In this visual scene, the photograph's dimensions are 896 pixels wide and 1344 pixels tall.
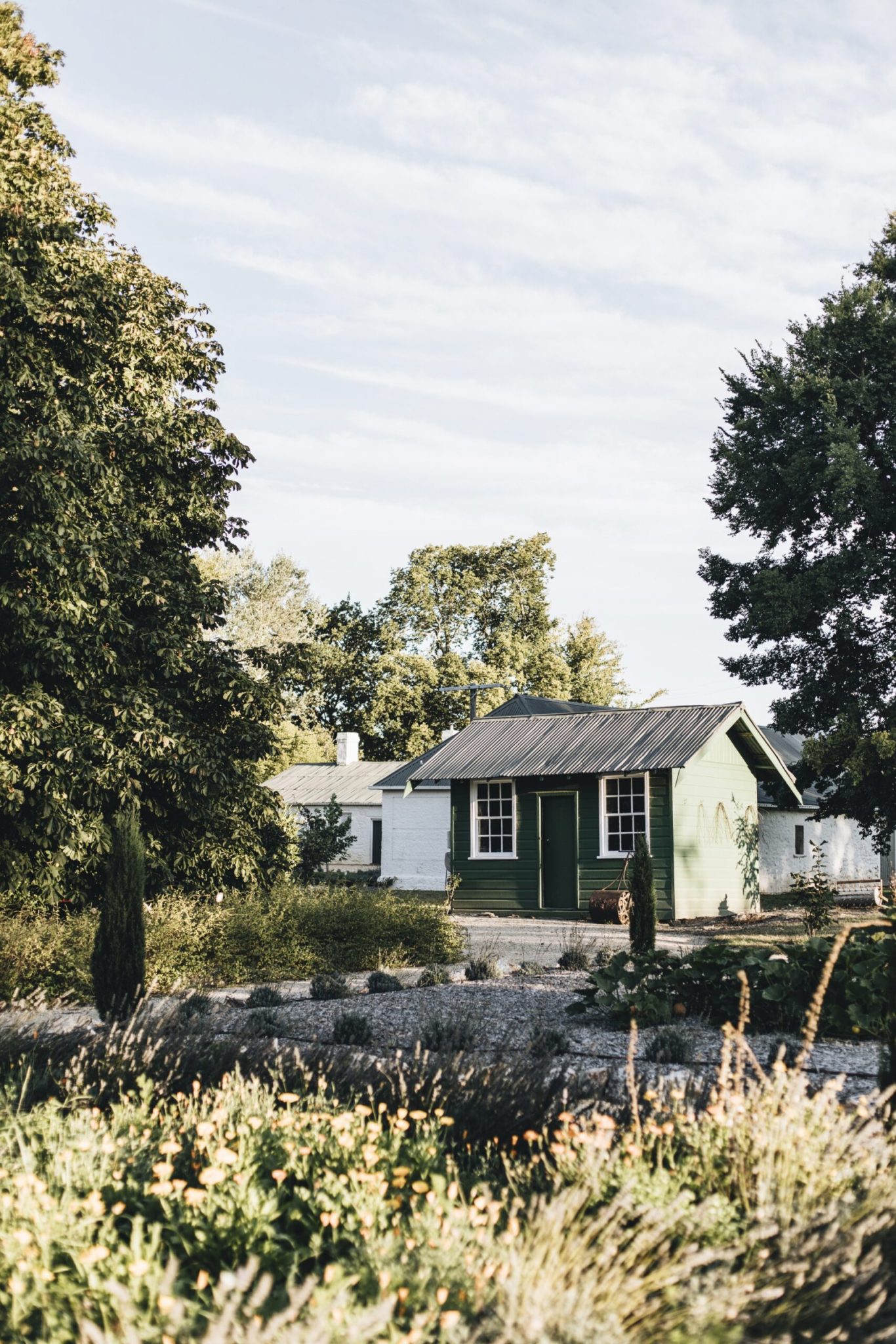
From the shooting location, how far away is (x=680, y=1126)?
4.23m

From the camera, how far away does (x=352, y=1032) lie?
7.89 meters

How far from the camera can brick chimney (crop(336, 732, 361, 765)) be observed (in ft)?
144

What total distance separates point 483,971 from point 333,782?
31511 millimetres

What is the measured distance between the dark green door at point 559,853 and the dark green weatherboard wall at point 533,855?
0.14 metres

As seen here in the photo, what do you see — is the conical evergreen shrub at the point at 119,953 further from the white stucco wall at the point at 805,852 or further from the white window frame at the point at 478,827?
the white stucco wall at the point at 805,852

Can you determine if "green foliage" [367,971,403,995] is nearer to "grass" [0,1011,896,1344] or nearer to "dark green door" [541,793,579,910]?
"grass" [0,1011,896,1344]

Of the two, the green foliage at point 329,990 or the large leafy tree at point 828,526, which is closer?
the green foliage at point 329,990

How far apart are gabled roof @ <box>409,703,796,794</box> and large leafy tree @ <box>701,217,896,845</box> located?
1.69 meters

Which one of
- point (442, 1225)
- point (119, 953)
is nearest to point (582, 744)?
point (119, 953)

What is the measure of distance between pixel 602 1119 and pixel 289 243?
794cm

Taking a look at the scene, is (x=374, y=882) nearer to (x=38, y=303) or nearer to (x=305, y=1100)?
(x=38, y=303)

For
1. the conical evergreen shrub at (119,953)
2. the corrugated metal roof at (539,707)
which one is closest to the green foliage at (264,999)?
the conical evergreen shrub at (119,953)

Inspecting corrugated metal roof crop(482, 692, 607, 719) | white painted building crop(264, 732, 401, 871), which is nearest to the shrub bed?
corrugated metal roof crop(482, 692, 607, 719)

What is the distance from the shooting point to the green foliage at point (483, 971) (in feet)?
37.0
